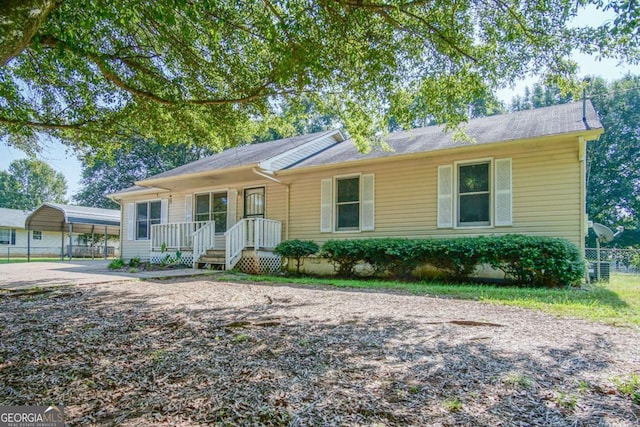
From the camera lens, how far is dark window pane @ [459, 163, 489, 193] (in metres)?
8.86

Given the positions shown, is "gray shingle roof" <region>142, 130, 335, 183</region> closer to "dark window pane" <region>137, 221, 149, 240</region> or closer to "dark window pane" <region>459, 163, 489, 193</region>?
"dark window pane" <region>137, 221, 149, 240</region>

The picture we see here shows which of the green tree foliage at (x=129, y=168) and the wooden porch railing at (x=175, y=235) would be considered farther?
the green tree foliage at (x=129, y=168)

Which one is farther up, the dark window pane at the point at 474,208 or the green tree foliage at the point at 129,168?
the green tree foliage at the point at 129,168

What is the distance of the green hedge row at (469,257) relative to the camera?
7.08 metres

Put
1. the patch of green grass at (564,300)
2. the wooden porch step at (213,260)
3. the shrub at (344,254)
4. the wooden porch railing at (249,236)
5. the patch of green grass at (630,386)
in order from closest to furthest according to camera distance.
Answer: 1. the patch of green grass at (630,386)
2. the patch of green grass at (564,300)
3. the shrub at (344,254)
4. the wooden porch railing at (249,236)
5. the wooden porch step at (213,260)

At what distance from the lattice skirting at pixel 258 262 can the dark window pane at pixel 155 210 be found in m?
5.53

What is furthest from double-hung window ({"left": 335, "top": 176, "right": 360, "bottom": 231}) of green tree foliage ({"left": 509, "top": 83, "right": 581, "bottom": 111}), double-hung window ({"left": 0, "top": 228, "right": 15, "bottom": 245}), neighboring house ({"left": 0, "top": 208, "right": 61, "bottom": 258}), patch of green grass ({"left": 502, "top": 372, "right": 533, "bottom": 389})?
double-hung window ({"left": 0, "top": 228, "right": 15, "bottom": 245})

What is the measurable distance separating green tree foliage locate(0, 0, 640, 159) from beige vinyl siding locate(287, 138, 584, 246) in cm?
222

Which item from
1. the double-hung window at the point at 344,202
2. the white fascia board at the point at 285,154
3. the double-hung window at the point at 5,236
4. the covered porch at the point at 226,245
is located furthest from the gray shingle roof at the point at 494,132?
the double-hung window at the point at 5,236

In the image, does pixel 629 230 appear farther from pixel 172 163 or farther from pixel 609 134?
pixel 172 163

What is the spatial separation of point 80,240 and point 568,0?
37702mm

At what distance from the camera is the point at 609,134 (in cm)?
2553

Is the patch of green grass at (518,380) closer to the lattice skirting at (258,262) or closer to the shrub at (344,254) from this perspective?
the shrub at (344,254)

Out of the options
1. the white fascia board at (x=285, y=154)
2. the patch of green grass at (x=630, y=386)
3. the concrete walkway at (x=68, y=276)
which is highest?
the white fascia board at (x=285, y=154)
